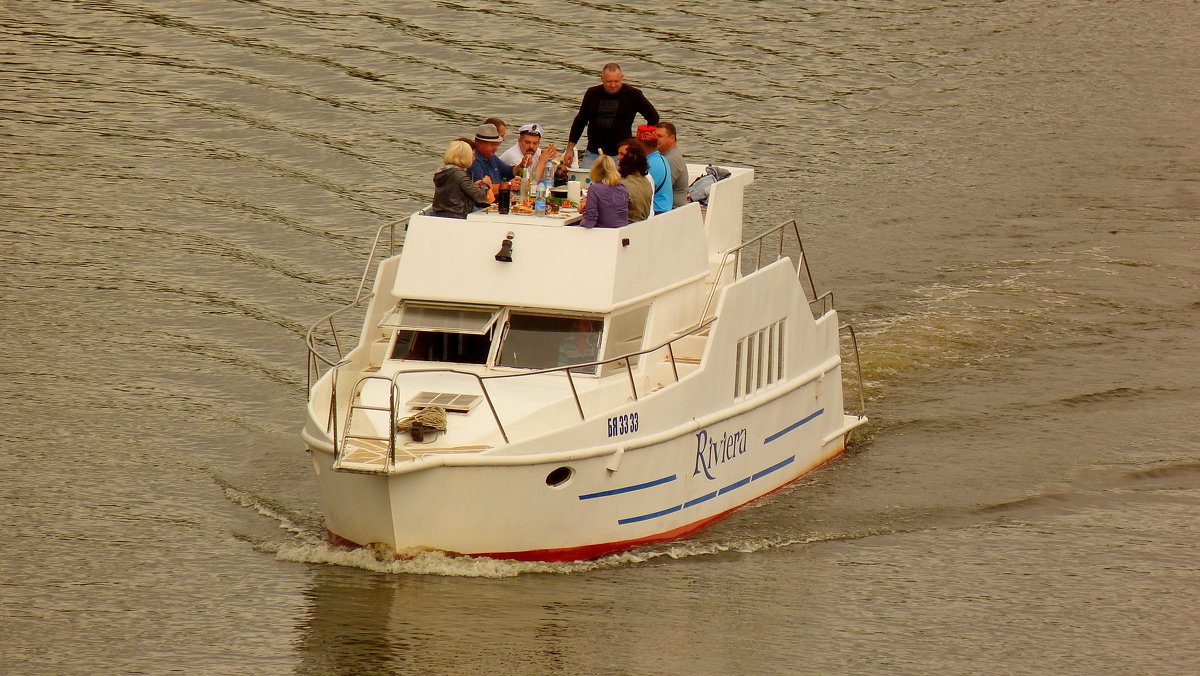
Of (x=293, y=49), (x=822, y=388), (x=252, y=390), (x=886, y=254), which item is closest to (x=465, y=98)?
(x=293, y=49)

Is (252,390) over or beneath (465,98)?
beneath

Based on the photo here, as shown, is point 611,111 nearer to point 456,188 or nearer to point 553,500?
point 456,188

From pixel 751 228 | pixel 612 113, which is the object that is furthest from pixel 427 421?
pixel 751 228

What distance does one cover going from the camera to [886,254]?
26969 millimetres

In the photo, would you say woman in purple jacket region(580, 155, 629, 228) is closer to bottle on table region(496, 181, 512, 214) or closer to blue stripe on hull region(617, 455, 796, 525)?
bottle on table region(496, 181, 512, 214)

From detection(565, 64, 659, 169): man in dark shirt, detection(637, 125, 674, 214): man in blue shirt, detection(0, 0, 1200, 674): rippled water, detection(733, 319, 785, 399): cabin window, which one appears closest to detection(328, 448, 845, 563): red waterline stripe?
detection(0, 0, 1200, 674): rippled water

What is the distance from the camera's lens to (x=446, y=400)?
15.8 meters

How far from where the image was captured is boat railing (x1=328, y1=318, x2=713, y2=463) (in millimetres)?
14750

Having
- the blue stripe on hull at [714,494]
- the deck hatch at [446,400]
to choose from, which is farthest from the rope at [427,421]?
the blue stripe on hull at [714,494]

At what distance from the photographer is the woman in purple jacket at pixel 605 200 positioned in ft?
54.4

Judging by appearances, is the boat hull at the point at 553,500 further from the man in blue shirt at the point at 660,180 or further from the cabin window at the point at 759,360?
the man in blue shirt at the point at 660,180

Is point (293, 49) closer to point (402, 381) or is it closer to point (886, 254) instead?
point (886, 254)

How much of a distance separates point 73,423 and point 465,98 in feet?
46.3

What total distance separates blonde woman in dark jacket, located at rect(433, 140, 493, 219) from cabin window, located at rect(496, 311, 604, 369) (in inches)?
52.2
